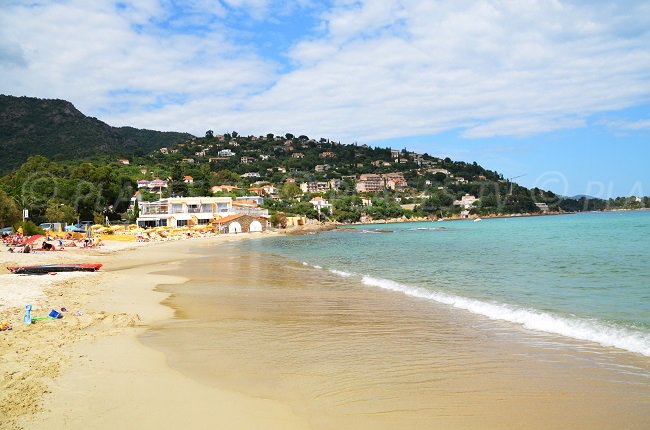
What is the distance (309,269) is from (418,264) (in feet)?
18.1

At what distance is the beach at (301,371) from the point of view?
201 inches

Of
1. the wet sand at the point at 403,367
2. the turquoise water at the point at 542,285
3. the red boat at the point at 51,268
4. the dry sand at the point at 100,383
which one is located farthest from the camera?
the red boat at the point at 51,268

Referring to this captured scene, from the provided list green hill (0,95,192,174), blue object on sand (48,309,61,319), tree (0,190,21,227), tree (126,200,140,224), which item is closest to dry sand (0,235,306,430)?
blue object on sand (48,309,61,319)

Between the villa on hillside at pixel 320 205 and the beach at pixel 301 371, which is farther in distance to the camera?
the villa on hillside at pixel 320 205

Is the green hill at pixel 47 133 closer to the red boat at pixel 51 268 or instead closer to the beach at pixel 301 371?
the red boat at pixel 51 268

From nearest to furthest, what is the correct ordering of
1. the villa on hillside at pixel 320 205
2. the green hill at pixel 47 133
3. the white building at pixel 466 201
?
the villa on hillside at pixel 320 205, the green hill at pixel 47 133, the white building at pixel 466 201

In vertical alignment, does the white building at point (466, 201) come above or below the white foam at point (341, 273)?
above

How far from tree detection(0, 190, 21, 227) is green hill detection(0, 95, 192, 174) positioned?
87389 mm

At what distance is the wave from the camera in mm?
8078

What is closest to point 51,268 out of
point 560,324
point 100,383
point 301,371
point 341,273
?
point 341,273

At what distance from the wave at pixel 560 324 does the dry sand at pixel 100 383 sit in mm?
6153

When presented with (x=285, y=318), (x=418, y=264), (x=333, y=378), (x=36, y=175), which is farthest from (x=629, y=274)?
Answer: (x=36, y=175)

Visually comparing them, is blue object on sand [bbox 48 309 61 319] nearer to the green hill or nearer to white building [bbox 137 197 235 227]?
white building [bbox 137 197 235 227]

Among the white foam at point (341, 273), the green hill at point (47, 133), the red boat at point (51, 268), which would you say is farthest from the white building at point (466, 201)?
the red boat at point (51, 268)
